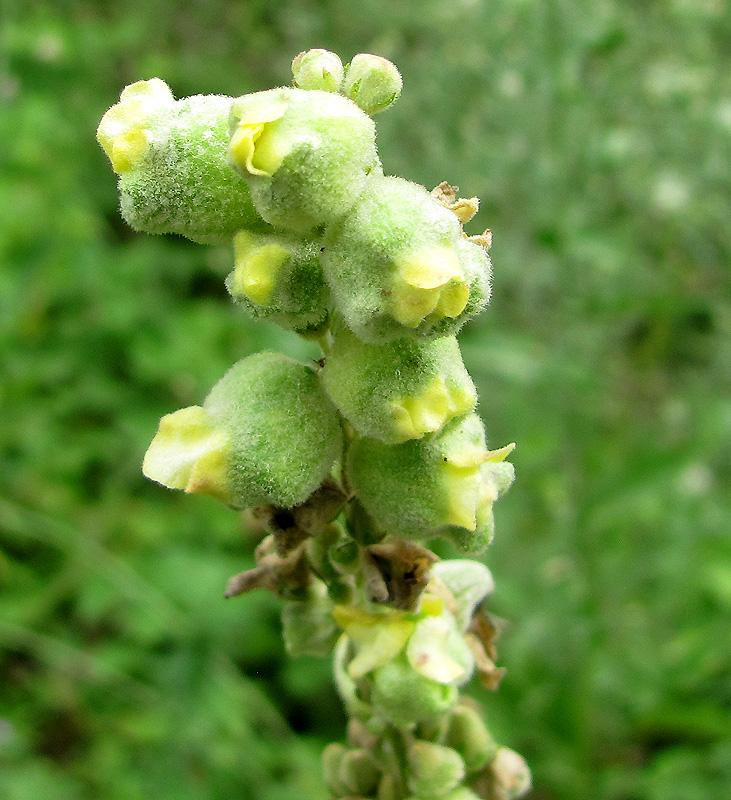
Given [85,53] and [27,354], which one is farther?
[85,53]

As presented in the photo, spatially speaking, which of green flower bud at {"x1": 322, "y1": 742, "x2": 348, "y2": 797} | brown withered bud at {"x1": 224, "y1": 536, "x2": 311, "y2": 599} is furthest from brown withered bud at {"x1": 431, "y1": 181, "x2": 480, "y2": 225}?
green flower bud at {"x1": 322, "y1": 742, "x2": 348, "y2": 797}

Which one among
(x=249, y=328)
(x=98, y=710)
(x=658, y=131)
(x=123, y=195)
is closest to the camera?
(x=123, y=195)

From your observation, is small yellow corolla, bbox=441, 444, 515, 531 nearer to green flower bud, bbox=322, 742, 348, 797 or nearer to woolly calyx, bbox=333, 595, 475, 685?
woolly calyx, bbox=333, 595, 475, 685

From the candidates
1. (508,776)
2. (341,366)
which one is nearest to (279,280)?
(341,366)

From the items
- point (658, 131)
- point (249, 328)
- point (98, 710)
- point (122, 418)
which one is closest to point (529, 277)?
point (658, 131)

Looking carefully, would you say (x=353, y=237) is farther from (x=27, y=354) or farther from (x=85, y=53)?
(x=85, y=53)

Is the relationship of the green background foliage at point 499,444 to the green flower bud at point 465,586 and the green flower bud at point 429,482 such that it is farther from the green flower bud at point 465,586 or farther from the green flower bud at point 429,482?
the green flower bud at point 429,482

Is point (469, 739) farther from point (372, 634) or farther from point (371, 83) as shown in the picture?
point (371, 83)
